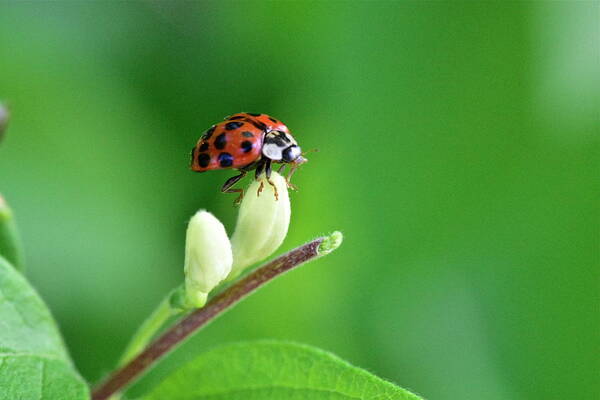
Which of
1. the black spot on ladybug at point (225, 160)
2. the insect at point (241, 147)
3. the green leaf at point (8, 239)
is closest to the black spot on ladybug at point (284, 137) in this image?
the insect at point (241, 147)

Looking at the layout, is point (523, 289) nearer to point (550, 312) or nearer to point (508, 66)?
point (550, 312)

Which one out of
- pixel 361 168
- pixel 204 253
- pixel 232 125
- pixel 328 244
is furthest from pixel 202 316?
pixel 361 168

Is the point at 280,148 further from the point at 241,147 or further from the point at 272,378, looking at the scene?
the point at 272,378

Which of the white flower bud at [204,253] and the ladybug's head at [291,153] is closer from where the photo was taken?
the white flower bud at [204,253]

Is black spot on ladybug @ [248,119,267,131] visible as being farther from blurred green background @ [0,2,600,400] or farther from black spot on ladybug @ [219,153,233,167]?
blurred green background @ [0,2,600,400]

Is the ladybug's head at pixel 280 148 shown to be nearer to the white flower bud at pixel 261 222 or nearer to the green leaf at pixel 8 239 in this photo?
the white flower bud at pixel 261 222

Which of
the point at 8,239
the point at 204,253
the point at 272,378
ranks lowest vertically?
the point at 272,378

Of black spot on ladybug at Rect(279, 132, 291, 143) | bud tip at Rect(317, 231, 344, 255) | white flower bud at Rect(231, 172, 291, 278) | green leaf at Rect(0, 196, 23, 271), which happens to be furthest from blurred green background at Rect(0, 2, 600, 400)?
bud tip at Rect(317, 231, 344, 255)
